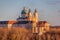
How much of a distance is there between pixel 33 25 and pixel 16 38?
40.7 feet

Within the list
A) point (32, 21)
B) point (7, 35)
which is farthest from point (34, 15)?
point (7, 35)

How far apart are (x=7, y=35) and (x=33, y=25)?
11.7 metres

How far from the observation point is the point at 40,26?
63.4 feet

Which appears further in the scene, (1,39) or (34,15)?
(34,15)

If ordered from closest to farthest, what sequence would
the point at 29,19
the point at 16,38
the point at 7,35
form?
the point at 16,38 → the point at 7,35 → the point at 29,19

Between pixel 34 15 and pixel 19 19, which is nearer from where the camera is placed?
pixel 34 15

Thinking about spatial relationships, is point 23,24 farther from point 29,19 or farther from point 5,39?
point 5,39

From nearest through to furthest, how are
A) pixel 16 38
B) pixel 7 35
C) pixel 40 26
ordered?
1. pixel 16 38
2. pixel 7 35
3. pixel 40 26

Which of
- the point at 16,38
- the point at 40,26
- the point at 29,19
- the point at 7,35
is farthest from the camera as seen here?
the point at 29,19

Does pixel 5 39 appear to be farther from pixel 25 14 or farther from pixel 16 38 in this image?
→ pixel 25 14

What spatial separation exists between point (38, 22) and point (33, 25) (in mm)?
756

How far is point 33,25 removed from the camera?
1967cm

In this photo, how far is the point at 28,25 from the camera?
65.5ft

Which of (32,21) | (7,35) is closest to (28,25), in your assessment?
(32,21)
